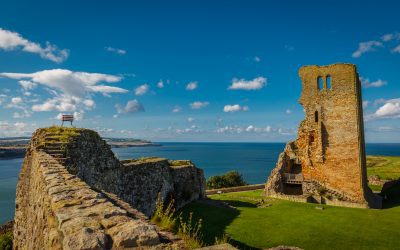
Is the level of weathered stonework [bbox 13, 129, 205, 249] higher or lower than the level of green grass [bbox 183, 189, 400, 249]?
higher

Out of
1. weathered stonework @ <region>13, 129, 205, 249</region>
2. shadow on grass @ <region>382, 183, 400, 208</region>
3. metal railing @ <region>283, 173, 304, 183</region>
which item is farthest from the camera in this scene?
metal railing @ <region>283, 173, 304, 183</region>

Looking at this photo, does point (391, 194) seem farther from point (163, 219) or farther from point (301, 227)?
point (163, 219)

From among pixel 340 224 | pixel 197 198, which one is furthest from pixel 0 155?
pixel 340 224

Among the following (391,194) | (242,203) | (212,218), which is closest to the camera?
(212,218)

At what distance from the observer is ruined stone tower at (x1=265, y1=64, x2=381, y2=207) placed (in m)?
27.6

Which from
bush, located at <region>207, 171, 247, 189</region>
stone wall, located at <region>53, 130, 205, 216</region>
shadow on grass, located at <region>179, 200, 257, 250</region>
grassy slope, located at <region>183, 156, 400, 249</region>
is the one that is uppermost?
stone wall, located at <region>53, 130, 205, 216</region>

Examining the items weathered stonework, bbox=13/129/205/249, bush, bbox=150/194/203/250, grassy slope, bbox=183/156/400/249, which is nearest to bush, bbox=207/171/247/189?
weathered stonework, bbox=13/129/205/249

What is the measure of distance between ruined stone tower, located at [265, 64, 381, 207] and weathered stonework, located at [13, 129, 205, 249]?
10.7m

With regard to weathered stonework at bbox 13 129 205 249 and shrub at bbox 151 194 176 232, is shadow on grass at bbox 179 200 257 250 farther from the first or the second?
shrub at bbox 151 194 176 232

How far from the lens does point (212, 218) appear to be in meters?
19.2

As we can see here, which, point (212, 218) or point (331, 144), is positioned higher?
point (331, 144)

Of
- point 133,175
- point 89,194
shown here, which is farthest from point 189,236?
point 133,175

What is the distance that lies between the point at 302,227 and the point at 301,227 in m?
0.06

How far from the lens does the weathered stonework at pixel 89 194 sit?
3.43 meters
